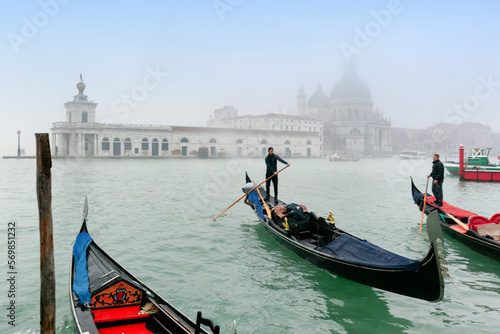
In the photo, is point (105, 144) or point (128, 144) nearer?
point (105, 144)

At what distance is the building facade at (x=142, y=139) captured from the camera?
4969cm

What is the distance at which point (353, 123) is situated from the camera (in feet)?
263

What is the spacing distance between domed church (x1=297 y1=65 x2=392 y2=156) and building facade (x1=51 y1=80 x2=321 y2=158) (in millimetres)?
22718

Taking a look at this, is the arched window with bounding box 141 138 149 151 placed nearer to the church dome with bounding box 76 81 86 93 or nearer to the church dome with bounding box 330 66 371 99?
the church dome with bounding box 76 81 86 93

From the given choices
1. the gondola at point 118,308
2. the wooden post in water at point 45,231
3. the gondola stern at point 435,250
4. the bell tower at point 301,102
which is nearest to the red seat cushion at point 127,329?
the gondola at point 118,308

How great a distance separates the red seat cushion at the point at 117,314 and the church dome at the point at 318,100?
305 ft

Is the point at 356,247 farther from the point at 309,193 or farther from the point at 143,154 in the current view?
the point at 143,154

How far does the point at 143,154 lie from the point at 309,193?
133 ft

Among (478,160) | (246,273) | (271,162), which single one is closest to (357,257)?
(246,273)

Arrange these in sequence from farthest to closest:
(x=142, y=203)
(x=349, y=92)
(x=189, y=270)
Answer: (x=349, y=92) → (x=142, y=203) → (x=189, y=270)

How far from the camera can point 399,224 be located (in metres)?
9.59

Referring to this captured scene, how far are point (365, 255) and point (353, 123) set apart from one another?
78.8 meters

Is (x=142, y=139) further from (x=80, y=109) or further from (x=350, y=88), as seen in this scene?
(x=350, y=88)

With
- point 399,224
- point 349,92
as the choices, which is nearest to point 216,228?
point 399,224
